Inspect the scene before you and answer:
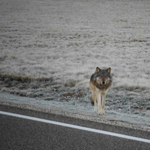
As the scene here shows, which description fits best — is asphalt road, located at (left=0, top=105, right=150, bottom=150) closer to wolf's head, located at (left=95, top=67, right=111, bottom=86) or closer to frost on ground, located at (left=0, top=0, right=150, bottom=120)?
wolf's head, located at (left=95, top=67, right=111, bottom=86)

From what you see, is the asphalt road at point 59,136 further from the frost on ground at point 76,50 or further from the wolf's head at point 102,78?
the frost on ground at point 76,50

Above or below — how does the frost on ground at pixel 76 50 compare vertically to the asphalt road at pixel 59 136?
above

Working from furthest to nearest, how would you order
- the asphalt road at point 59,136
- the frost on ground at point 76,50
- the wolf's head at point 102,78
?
the frost on ground at point 76,50, the wolf's head at point 102,78, the asphalt road at point 59,136

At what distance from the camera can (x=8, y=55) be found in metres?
16.1

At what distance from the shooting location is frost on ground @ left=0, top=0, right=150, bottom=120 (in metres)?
9.15

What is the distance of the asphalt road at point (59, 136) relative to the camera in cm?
445

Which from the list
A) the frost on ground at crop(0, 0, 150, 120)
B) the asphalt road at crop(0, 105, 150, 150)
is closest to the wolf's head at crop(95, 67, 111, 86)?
the asphalt road at crop(0, 105, 150, 150)

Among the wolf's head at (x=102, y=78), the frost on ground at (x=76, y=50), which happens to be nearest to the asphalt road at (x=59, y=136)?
the wolf's head at (x=102, y=78)

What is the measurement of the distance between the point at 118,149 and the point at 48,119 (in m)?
2.09

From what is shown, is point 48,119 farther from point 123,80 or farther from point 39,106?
point 123,80

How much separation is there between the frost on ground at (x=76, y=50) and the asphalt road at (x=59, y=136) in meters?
2.23

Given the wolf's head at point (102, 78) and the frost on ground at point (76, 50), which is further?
the frost on ground at point (76, 50)

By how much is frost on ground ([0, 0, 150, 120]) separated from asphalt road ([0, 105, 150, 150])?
2.23 m

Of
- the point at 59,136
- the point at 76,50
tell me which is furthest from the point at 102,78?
the point at 76,50
